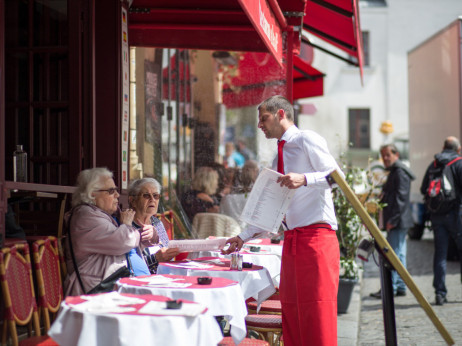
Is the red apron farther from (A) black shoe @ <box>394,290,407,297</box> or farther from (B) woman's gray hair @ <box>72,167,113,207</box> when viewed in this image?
(A) black shoe @ <box>394,290,407,297</box>

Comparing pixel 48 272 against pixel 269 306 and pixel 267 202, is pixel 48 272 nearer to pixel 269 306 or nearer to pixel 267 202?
pixel 267 202

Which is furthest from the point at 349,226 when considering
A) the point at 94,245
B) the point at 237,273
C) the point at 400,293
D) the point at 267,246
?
the point at 94,245

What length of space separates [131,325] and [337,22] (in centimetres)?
743

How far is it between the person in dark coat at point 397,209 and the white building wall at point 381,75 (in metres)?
22.4

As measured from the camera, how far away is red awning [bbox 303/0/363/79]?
911cm

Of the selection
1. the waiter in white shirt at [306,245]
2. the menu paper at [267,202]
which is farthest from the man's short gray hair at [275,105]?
the menu paper at [267,202]

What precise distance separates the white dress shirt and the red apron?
67 mm

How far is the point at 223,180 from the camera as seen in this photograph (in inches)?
324

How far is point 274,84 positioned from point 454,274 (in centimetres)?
478

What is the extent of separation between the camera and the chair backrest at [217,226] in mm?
8078

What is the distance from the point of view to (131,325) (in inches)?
122

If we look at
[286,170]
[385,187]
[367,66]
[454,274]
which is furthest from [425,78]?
[367,66]

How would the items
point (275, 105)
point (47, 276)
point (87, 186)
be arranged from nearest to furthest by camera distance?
1. point (47, 276)
2. point (275, 105)
3. point (87, 186)

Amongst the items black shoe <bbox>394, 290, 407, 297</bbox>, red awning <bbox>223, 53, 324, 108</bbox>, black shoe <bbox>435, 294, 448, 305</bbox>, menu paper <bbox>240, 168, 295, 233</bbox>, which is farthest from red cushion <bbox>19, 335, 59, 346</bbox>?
black shoe <bbox>394, 290, 407, 297</bbox>
